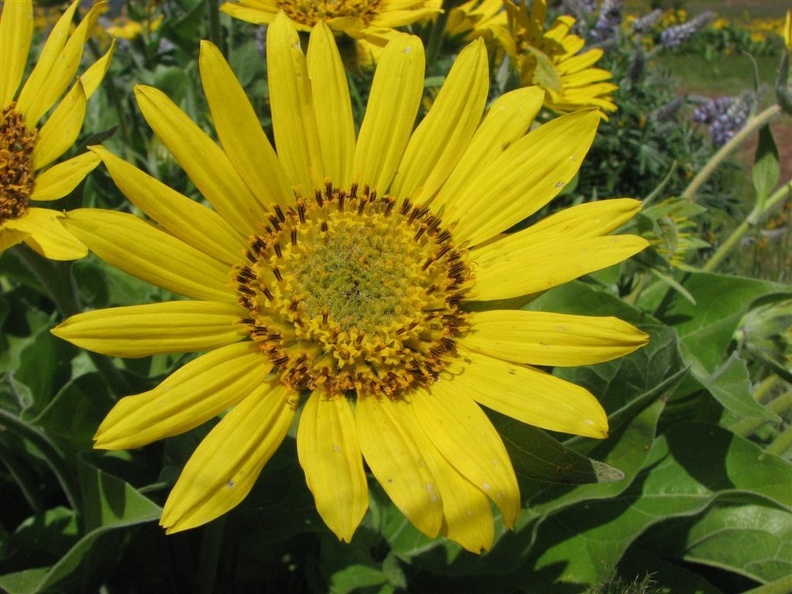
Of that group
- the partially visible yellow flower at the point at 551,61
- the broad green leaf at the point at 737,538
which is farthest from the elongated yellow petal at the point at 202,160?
the broad green leaf at the point at 737,538

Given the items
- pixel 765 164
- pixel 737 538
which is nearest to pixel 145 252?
pixel 737 538

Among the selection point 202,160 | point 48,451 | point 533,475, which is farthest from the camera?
point 48,451

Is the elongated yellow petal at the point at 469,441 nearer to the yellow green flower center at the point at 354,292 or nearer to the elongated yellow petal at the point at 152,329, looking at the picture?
the yellow green flower center at the point at 354,292

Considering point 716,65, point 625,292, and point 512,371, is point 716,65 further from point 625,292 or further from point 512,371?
point 512,371

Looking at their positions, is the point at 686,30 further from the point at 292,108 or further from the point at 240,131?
the point at 240,131

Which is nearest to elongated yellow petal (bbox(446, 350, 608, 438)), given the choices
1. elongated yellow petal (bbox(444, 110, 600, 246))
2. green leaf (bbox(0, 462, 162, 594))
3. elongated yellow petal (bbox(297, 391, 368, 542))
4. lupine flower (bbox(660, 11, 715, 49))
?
elongated yellow petal (bbox(297, 391, 368, 542))

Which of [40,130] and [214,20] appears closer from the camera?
[40,130]

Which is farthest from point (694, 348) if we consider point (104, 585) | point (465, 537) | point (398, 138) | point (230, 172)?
point (104, 585)

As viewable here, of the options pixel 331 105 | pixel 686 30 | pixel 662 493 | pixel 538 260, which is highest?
pixel 686 30
